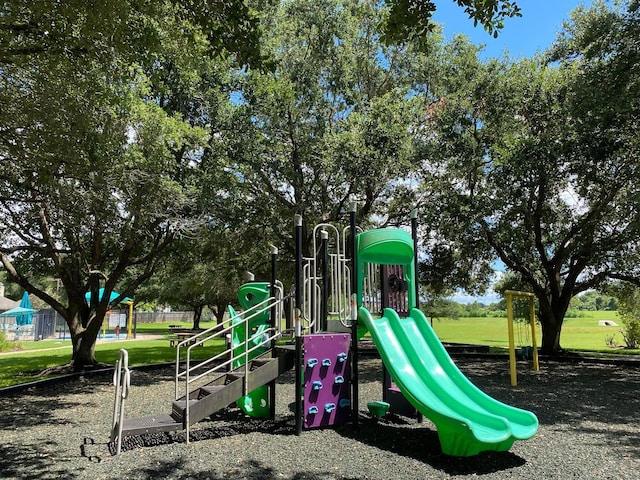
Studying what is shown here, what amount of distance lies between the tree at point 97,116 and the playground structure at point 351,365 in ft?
10.4

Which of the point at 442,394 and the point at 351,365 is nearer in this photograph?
the point at 442,394

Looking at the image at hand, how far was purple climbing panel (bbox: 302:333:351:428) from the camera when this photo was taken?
6859 mm

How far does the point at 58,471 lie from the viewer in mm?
4984

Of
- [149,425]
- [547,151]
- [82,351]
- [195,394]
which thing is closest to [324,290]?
[195,394]

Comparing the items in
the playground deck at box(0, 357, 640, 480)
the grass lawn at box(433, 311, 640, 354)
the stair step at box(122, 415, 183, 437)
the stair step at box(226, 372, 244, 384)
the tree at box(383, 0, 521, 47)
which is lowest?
the grass lawn at box(433, 311, 640, 354)

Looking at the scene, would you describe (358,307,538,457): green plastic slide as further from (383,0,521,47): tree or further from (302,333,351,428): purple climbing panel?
(383,0,521,47): tree

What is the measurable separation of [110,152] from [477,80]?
10.3 meters

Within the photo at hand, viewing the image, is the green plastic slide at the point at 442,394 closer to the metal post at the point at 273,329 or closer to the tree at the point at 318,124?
the metal post at the point at 273,329

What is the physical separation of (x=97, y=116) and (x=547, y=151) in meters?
10.4

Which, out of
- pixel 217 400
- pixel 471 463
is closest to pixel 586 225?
pixel 471 463

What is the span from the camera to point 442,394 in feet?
19.6

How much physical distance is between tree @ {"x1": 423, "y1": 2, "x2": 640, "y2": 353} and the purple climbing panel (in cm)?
703

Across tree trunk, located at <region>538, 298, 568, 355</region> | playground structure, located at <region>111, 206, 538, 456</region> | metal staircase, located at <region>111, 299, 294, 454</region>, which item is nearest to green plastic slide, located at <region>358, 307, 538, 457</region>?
playground structure, located at <region>111, 206, 538, 456</region>

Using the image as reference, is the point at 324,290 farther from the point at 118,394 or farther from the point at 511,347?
the point at 511,347
